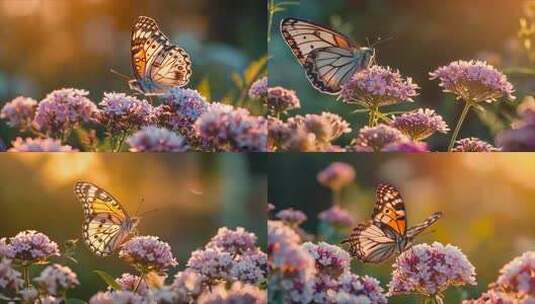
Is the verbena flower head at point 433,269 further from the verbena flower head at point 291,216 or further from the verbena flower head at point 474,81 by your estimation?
the verbena flower head at point 474,81

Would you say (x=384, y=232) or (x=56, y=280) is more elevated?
(x=384, y=232)

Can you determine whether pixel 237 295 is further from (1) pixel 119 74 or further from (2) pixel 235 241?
(1) pixel 119 74

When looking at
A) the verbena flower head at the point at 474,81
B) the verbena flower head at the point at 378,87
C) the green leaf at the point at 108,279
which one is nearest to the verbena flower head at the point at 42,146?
the green leaf at the point at 108,279

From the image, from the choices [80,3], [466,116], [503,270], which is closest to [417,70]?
[466,116]

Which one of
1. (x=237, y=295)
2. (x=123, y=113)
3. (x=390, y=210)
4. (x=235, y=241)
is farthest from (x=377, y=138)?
(x=123, y=113)

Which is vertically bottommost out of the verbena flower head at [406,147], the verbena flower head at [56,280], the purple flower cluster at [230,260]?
the verbena flower head at [56,280]

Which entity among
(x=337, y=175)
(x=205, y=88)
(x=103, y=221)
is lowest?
(x=103, y=221)
